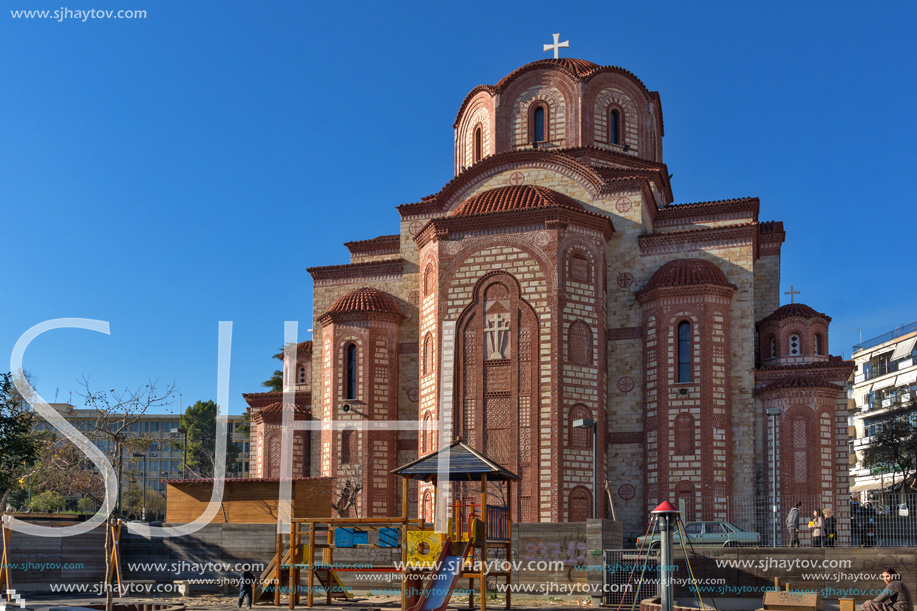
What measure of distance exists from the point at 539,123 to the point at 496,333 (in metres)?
9.42

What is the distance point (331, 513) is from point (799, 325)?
15.2m

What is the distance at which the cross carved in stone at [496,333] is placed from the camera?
1142 inches

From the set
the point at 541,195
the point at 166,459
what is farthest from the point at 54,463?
the point at 166,459

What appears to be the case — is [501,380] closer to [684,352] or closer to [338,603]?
[684,352]

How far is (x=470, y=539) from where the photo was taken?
1752 cm

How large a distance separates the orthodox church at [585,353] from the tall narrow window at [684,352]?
0.20 ft

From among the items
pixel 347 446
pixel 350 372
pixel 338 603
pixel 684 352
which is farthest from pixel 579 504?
pixel 338 603

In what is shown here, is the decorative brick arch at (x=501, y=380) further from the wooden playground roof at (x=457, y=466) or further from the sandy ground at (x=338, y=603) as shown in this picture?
the wooden playground roof at (x=457, y=466)

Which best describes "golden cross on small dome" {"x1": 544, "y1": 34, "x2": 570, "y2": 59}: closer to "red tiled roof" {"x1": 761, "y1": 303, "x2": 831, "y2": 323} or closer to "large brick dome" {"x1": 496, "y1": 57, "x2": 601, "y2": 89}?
"large brick dome" {"x1": 496, "y1": 57, "x2": 601, "y2": 89}

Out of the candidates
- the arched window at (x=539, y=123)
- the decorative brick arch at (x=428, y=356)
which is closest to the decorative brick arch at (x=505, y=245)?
the decorative brick arch at (x=428, y=356)

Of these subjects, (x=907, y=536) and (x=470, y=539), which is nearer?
(x=470, y=539)

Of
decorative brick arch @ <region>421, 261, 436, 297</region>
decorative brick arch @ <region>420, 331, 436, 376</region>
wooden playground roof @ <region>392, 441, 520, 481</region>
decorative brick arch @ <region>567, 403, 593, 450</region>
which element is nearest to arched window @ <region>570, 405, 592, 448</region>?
decorative brick arch @ <region>567, 403, 593, 450</region>

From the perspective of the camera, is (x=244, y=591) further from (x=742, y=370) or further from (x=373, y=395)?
(x=742, y=370)

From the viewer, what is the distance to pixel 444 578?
56.2 ft
